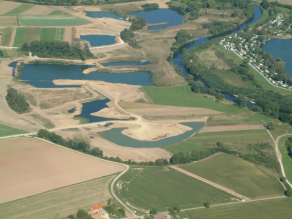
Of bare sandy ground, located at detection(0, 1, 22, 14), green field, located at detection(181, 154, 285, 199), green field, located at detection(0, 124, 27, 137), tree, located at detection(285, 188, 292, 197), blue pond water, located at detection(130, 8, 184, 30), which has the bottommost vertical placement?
green field, located at detection(0, 124, 27, 137)

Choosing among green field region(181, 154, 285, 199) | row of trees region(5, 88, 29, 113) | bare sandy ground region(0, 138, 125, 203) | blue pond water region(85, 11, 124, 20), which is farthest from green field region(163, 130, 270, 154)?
blue pond water region(85, 11, 124, 20)

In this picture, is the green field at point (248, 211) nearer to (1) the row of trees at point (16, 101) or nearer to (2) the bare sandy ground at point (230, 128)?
(2) the bare sandy ground at point (230, 128)

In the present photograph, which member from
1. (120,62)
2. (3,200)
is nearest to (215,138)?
(3,200)

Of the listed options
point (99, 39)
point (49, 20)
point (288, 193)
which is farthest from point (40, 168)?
point (49, 20)

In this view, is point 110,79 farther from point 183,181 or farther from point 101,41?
point 183,181

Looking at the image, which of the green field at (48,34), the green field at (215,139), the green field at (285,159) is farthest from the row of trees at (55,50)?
the green field at (285,159)

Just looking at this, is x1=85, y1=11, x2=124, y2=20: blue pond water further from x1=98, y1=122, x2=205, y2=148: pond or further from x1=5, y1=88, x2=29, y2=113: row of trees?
A: x1=98, y1=122, x2=205, y2=148: pond

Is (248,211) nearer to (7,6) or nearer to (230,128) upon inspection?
(230,128)
